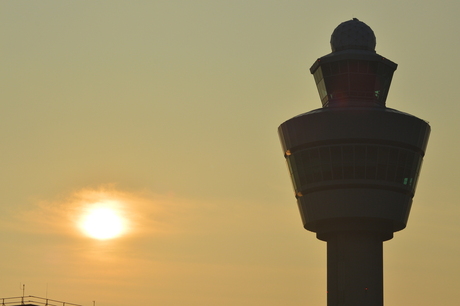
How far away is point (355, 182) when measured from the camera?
111 metres

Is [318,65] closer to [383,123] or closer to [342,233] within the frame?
[383,123]

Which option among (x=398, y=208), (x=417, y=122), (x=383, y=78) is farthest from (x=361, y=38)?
(x=398, y=208)

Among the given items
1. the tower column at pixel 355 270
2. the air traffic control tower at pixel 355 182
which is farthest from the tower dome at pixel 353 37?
the tower column at pixel 355 270

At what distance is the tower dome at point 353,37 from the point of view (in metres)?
120

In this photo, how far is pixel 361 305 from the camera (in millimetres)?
111000

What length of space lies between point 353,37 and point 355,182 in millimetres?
19278

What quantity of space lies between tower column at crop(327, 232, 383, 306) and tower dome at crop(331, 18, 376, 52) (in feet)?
75.1

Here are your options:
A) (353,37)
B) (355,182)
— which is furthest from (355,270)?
(353,37)

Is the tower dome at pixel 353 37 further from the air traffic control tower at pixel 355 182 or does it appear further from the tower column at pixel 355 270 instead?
the tower column at pixel 355 270

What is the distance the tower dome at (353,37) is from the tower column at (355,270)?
22.9m

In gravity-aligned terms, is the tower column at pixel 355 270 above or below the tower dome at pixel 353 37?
below

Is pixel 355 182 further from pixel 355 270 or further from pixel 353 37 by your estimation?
pixel 353 37

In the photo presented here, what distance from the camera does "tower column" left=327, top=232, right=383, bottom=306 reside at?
111 meters

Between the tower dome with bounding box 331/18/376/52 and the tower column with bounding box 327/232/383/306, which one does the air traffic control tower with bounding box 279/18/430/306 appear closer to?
the tower column with bounding box 327/232/383/306
